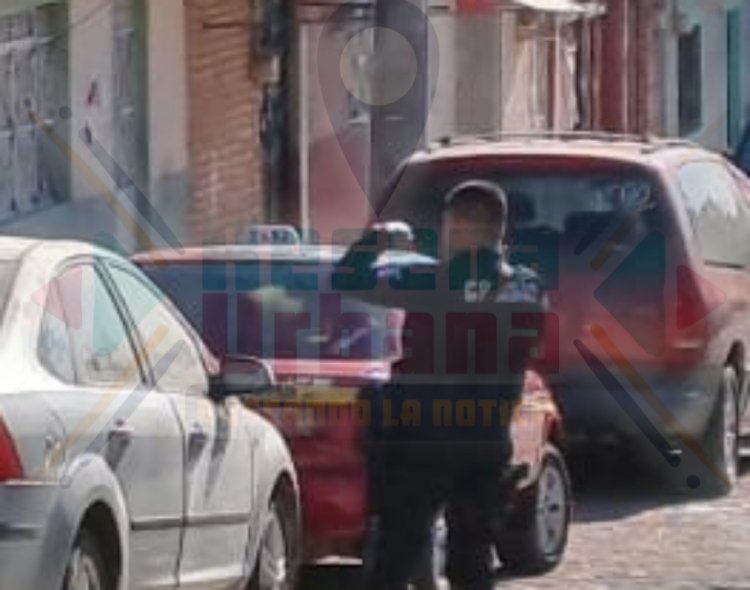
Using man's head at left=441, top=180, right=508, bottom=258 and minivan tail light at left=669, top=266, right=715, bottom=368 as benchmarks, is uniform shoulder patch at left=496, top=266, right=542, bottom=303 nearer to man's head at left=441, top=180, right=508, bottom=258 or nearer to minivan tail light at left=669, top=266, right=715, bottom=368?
man's head at left=441, top=180, right=508, bottom=258

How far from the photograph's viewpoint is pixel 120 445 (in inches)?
315

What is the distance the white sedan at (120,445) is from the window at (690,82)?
28204 millimetres

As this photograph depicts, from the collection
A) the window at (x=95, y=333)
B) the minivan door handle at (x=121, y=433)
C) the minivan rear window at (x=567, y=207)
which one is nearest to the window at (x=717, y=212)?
the minivan rear window at (x=567, y=207)

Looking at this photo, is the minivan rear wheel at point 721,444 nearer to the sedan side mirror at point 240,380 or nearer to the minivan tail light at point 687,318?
the minivan tail light at point 687,318

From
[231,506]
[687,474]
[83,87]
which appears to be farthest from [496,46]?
[231,506]

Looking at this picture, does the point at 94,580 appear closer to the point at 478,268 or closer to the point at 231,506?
the point at 231,506

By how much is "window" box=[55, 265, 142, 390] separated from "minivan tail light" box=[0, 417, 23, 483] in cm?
69

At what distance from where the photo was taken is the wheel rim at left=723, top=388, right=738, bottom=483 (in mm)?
14055

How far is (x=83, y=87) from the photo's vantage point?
700 inches

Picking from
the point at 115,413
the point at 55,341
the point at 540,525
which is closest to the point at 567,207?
the point at 540,525

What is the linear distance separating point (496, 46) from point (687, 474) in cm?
1512

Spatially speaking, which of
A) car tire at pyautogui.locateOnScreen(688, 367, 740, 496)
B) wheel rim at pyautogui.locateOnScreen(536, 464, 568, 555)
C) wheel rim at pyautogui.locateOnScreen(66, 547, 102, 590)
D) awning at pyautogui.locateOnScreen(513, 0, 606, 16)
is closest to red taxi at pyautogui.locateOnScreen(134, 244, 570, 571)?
wheel rim at pyautogui.locateOnScreen(536, 464, 568, 555)

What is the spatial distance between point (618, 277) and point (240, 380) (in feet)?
14.7

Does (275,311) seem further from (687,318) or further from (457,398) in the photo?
(687,318)
